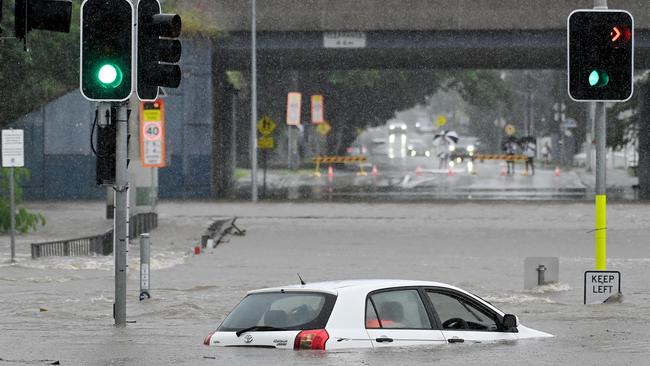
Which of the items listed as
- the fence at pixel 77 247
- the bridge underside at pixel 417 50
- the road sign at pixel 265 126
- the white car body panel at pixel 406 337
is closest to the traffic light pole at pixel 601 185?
the white car body panel at pixel 406 337

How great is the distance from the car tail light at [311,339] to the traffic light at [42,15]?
3.16m

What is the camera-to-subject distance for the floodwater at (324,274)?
13211 mm

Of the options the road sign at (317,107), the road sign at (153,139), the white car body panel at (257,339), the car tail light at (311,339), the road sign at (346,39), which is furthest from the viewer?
the road sign at (317,107)

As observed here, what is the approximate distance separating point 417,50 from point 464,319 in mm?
39916

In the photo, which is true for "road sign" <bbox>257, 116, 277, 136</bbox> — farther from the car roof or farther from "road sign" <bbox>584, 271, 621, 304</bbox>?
the car roof

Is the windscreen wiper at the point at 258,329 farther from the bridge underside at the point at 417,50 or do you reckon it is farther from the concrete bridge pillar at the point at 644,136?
the concrete bridge pillar at the point at 644,136

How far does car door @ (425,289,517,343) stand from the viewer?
12391mm

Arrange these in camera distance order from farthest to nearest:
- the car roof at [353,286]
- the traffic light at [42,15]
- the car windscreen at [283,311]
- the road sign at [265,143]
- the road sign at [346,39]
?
the road sign at [265,143] < the road sign at [346,39] < the car roof at [353,286] < the traffic light at [42,15] < the car windscreen at [283,311]

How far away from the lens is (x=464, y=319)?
12.8 m

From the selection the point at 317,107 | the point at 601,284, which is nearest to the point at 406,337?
the point at 601,284

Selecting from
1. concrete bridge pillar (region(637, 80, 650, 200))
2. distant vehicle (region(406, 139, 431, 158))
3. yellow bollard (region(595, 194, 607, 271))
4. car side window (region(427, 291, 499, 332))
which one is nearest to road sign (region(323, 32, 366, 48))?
concrete bridge pillar (region(637, 80, 650, 200))

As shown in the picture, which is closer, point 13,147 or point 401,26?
point 13,147

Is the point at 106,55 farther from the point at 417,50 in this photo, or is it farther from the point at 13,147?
the point at 417,50

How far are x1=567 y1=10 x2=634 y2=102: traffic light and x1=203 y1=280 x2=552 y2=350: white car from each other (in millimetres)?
6436
